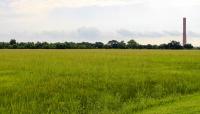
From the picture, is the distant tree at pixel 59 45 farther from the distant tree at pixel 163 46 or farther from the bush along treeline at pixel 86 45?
the distant tree at pixel 163 46

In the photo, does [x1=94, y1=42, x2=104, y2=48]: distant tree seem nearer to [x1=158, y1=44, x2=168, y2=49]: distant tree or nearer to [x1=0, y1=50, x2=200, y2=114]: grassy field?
[x1=158, y1=44, x2=168, y2=49]: distant tree

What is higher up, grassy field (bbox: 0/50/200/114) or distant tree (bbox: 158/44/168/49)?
distant tree (bbox: 158/44/168/49)

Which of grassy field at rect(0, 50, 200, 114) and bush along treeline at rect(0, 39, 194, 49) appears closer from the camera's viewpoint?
grassy field at rect(0, 50, 200, 114)

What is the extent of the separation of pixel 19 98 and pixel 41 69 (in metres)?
8.40

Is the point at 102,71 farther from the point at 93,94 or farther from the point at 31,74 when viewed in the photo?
the point at 93,94

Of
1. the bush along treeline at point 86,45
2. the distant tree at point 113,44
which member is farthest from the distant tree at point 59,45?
the distant tree at point 113,44

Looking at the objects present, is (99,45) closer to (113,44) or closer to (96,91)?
(113,44)

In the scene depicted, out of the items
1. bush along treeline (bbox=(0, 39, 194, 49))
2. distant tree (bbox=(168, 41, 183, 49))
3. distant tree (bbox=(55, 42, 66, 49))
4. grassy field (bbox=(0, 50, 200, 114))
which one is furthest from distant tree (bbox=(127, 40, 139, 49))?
grassy field (bbox=(0, 50, 200, 114))

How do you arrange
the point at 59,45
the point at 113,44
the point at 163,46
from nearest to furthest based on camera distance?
the point at 59,45 < the point at 113,44 < the point at 163,46

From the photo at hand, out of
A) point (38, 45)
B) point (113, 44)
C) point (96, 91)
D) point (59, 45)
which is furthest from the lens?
point (113, 44)

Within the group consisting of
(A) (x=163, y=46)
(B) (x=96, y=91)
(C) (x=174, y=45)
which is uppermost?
(C) (x=174, y=45)

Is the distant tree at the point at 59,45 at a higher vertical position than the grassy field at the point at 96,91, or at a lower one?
higher

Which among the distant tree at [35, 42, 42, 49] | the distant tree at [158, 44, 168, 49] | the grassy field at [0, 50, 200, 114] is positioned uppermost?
the distant tree at [35, 42, 42, 49]

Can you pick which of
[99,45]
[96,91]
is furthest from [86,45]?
[96,91]
